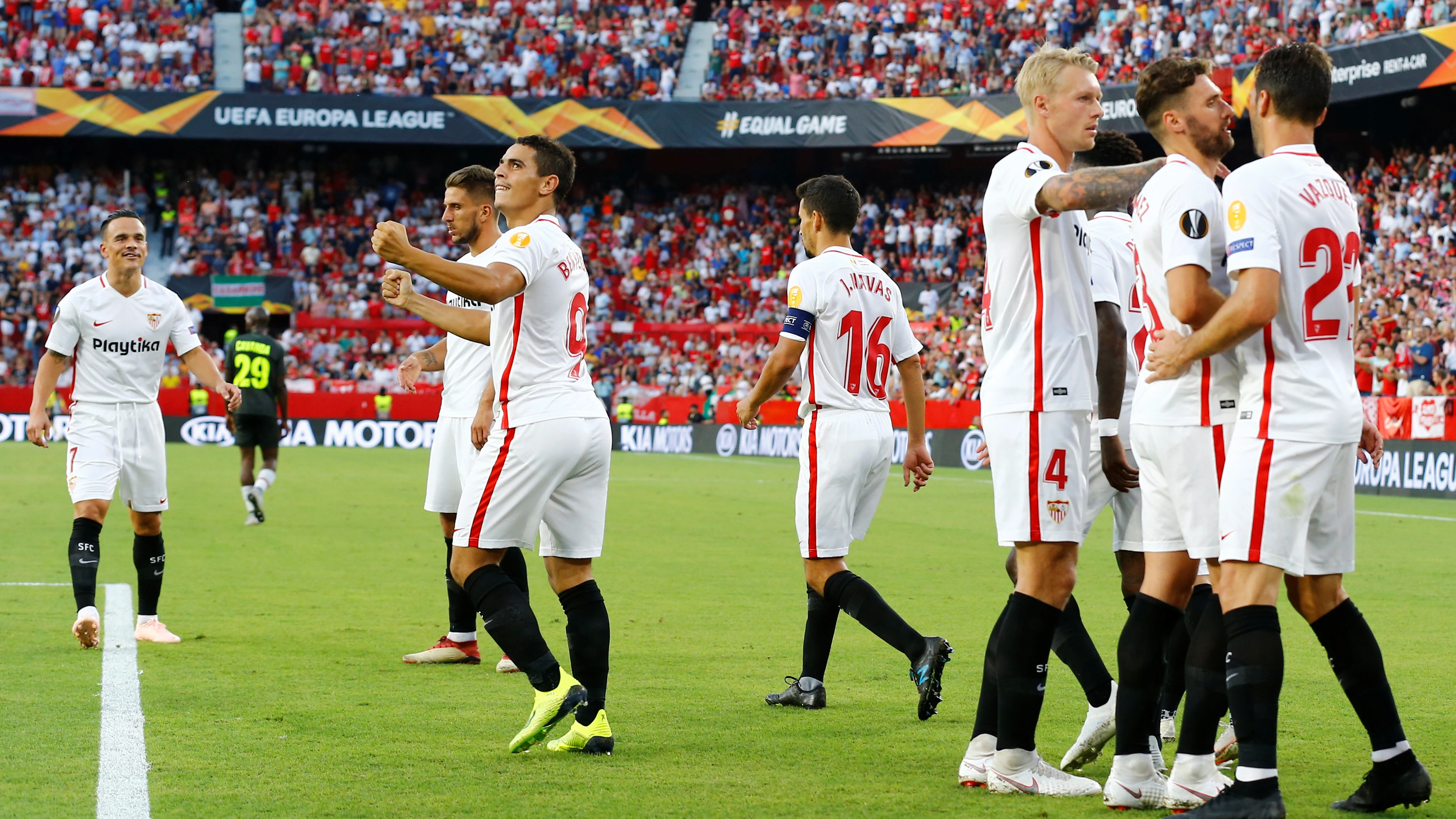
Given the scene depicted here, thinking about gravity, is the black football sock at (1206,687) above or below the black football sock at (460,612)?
above

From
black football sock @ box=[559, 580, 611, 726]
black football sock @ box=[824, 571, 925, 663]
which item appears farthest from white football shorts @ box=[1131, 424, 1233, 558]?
black football sock @ box=[559, 580, 611, 726]

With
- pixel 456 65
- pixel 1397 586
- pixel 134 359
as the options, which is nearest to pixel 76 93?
pixel 456 65

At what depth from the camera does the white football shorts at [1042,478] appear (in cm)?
469

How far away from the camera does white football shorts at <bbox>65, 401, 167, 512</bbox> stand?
8180 millimetres

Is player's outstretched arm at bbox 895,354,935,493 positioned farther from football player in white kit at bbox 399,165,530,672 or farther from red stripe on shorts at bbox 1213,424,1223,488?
football player in white kit at bbox 399,165,530,672

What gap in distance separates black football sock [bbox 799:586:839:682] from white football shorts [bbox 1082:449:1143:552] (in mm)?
1333

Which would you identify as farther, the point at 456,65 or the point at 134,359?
the point at 456,65

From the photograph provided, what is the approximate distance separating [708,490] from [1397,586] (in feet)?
37.7

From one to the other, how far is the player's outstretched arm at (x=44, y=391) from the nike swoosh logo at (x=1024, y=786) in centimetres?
578

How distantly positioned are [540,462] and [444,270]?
98 centimetres

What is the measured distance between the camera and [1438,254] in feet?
90.6

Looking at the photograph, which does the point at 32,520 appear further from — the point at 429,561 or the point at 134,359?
the point at 134,359

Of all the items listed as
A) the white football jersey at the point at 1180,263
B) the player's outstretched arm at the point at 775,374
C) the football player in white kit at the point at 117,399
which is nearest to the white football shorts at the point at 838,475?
the player's outstretched arm at the point at 775,374

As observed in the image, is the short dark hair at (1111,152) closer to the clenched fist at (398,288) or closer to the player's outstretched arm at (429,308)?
the player's outstretched arm at (429,308)
